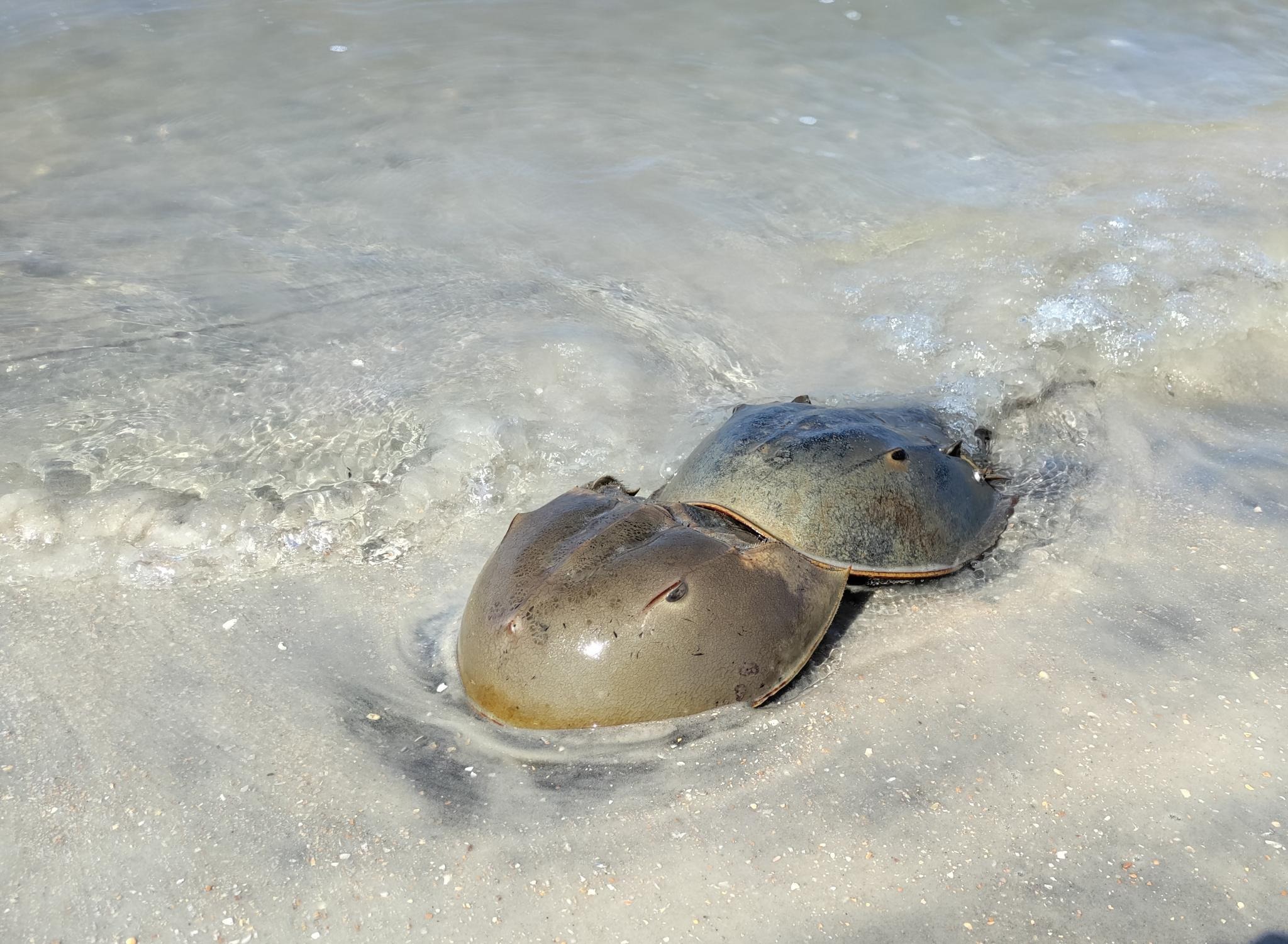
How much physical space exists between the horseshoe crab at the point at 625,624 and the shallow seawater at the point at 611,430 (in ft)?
0.48

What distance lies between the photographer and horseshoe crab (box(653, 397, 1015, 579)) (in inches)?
95.7

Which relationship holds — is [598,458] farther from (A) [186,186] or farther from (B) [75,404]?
(A) [186,186]

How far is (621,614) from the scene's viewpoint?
6.64 feet

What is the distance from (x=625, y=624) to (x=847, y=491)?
2.52 feet

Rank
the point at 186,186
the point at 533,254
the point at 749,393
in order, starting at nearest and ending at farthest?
the point at 749,393 < the point at 533,254 < the point at 186,186

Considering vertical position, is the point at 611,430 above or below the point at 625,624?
below

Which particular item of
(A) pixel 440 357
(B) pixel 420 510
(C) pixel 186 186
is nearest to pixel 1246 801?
(B) pixel 420 510

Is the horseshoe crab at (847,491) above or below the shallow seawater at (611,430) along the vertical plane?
above

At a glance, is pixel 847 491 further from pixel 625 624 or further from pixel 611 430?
pixel 611 430

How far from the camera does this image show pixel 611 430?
3422 millimetres

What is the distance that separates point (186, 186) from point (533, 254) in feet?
6.06

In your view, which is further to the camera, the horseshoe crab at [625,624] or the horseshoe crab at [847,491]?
the horseshoe crab at [847,491]

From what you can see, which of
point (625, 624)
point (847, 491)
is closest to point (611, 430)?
point (847, 491)

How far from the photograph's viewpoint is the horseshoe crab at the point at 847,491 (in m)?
2.43
